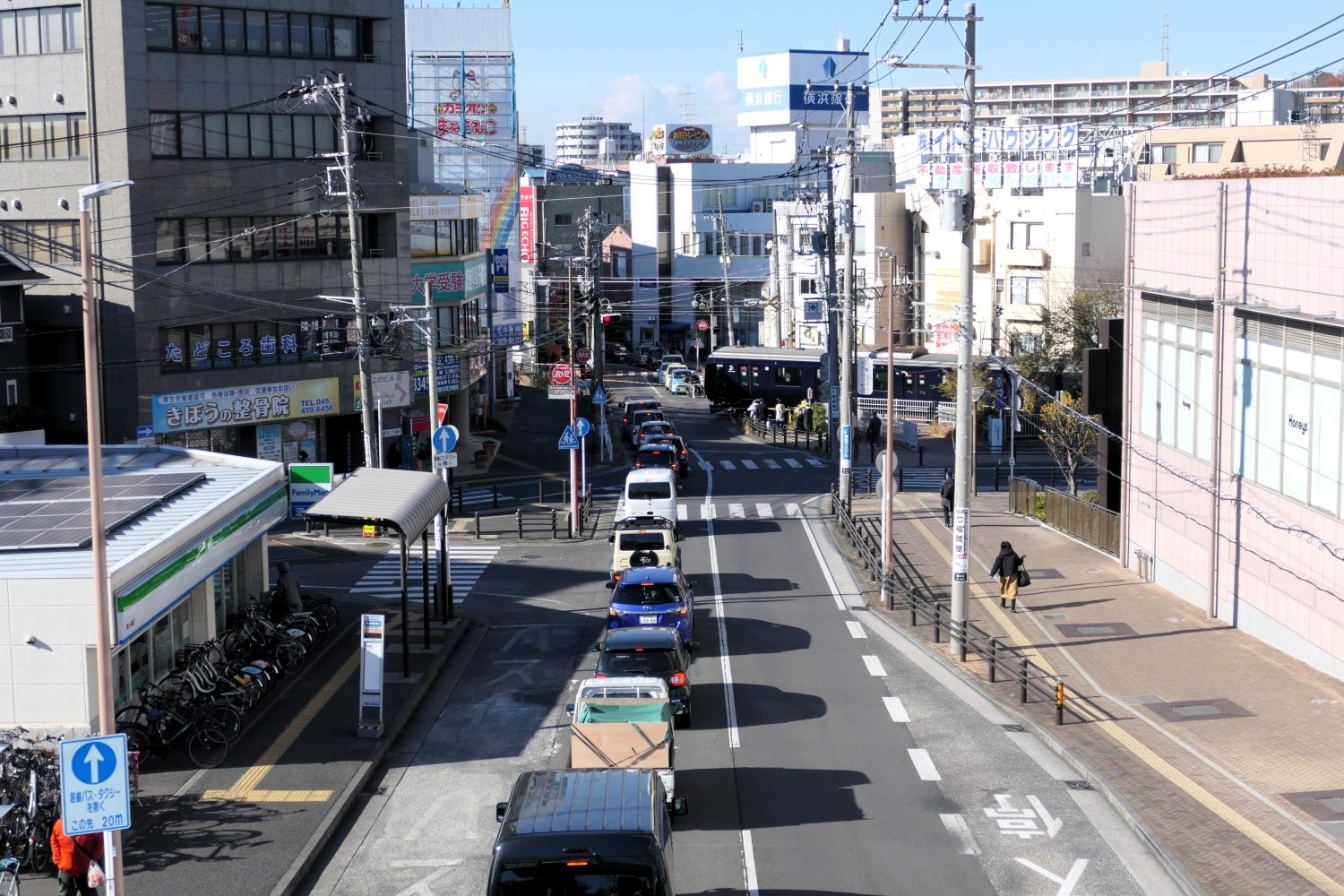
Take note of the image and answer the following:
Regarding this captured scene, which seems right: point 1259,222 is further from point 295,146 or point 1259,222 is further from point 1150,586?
point 295,146

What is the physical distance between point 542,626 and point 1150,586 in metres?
13.9

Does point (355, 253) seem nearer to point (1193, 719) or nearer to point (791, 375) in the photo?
point (1193, 719)

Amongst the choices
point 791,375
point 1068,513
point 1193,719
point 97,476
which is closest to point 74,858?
point 97,476

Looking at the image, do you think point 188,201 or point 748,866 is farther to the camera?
point 188,201

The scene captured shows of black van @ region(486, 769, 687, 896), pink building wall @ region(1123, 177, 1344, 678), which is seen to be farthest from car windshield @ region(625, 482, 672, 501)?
black van @ region(486, 769, 687, 896)

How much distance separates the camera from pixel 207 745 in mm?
21938

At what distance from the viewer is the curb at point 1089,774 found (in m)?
16.7

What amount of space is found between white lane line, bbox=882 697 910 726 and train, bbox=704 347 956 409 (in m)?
43.7

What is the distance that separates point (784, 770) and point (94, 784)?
10435 millimetres

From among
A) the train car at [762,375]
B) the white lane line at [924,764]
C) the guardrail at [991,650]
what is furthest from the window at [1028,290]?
the white lane line at [924,764]

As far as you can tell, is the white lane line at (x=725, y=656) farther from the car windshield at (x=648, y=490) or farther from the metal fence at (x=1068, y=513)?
the metal fence at (x=1068, y=513)

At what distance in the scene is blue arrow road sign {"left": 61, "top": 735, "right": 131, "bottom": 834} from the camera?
528 inches

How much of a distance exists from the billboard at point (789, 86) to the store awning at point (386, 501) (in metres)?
118

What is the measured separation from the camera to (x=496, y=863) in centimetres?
1371
